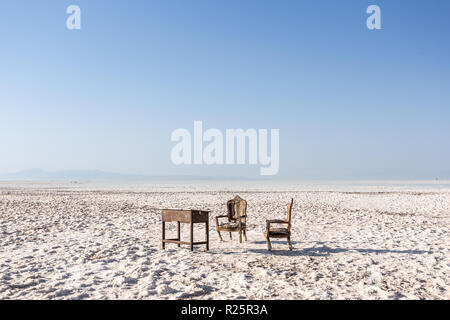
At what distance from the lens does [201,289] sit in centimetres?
539

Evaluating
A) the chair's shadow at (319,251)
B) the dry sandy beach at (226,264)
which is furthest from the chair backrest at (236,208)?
the chair's shadow at (319,251)

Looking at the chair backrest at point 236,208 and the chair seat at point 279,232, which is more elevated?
the chair backrest at point 236,208

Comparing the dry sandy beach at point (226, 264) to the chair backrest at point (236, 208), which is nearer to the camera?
the dry sandy beach at point (226, 264)

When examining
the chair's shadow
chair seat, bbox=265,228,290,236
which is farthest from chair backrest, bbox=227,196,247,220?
chair seat, bbox=265,228,290,236

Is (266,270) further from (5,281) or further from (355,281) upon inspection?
(5,281)

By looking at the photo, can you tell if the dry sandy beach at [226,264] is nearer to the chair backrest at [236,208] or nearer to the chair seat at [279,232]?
the chair seat at [279,232]

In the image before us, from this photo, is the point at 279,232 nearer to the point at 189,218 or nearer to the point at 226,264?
the point at 226,264

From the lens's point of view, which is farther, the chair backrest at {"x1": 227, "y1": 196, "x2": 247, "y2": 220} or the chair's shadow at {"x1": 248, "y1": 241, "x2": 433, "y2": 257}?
the chair backrest at {"x1": 227, "y1": 196, "x2": 247, "y2": 220}

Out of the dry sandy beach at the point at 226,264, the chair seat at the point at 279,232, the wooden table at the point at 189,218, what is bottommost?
the dry sandy beach at the point at 226,264

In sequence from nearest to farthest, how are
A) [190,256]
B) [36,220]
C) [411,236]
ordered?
[190,256], [411,236], [36,220]

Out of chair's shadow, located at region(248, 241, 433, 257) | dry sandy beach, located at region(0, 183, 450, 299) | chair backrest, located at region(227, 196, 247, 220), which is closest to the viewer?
dry sandy beach, located at region(0, 183, 450, 299)

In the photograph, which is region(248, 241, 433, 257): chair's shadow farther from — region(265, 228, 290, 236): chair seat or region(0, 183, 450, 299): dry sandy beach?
region(265, 228, 290, 236): chair seat

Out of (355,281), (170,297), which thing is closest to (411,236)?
(355,281)

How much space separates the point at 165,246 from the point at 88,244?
65.9 inches
